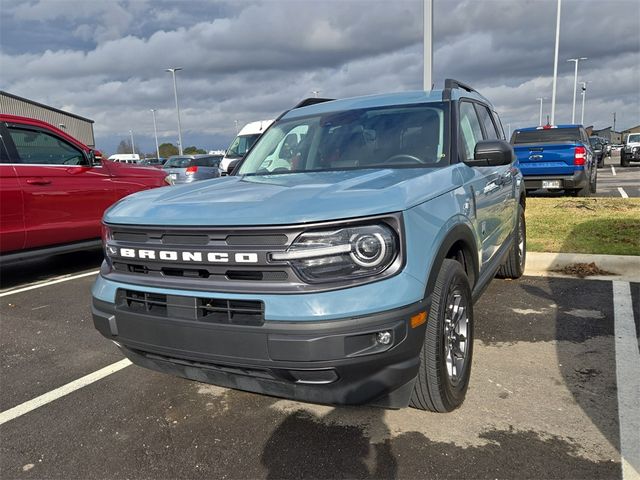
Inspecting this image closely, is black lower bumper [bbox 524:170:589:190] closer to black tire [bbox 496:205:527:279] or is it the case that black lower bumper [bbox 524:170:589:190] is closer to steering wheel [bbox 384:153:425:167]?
black tire [bbox 496:205:527:279]

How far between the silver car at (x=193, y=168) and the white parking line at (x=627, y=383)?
12.1 metres

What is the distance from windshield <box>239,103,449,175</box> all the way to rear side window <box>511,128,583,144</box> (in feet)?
31.7

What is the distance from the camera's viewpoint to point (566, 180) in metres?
11.1

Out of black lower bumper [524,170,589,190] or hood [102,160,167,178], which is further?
black lower bumper [524,170,589,190]

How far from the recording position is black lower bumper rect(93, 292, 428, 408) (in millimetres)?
2107

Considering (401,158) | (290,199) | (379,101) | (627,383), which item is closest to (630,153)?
(379,101)

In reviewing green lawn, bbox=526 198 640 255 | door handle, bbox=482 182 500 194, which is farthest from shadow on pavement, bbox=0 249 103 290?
green lawn, bbox=526 198 640 255

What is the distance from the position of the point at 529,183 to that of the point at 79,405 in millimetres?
10719

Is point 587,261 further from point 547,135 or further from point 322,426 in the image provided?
point 547,135

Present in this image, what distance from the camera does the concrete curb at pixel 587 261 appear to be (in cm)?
550

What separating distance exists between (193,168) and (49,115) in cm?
4256

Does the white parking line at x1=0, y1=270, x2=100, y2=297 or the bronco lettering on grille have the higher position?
the bronco lettering on grille

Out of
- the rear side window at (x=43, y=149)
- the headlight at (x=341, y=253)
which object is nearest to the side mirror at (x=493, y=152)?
the headlight at (x=341, y=253)

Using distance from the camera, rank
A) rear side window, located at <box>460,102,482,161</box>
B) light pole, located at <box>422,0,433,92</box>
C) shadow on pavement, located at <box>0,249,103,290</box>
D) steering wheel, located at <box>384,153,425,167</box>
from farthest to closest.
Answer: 1. light pole, located at <box>422,0,433,92</box>
2. shadow on pavement, located at <box>0,249,103,290</box>
3. rear side window, located at <box>460,102,482,161</box>
4. steering wheel, located at <box>384,153,425,167</box>
